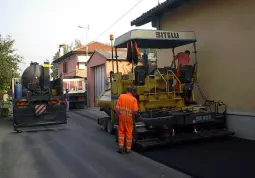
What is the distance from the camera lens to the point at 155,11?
12.2 metres

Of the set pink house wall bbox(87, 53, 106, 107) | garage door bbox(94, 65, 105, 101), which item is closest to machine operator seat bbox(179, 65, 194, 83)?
garage door bbox(94, 65, 105, 101)

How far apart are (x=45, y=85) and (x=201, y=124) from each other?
6916 millimetres

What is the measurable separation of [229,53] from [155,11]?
414cm

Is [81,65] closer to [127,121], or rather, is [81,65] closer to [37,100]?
[37,100]

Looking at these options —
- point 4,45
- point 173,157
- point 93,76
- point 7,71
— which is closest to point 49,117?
point 173,157

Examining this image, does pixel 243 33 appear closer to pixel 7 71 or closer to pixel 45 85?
pixel 45 85

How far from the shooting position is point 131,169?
20.6 feet

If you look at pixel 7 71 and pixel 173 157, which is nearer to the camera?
pixel 173 157

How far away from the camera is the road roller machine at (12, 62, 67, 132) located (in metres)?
11.5

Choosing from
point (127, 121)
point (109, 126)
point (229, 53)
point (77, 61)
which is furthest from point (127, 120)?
point (77, 61)

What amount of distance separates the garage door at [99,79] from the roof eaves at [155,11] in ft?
30.2

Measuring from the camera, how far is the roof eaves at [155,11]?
11156 mm

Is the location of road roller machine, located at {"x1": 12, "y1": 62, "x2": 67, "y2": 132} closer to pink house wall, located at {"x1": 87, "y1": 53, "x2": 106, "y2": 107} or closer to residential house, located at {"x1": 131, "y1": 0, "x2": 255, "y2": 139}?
residential house, located at {"x1": 131, "y1": 0, "x2": 255, "y2": 139}

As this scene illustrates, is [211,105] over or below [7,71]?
below
